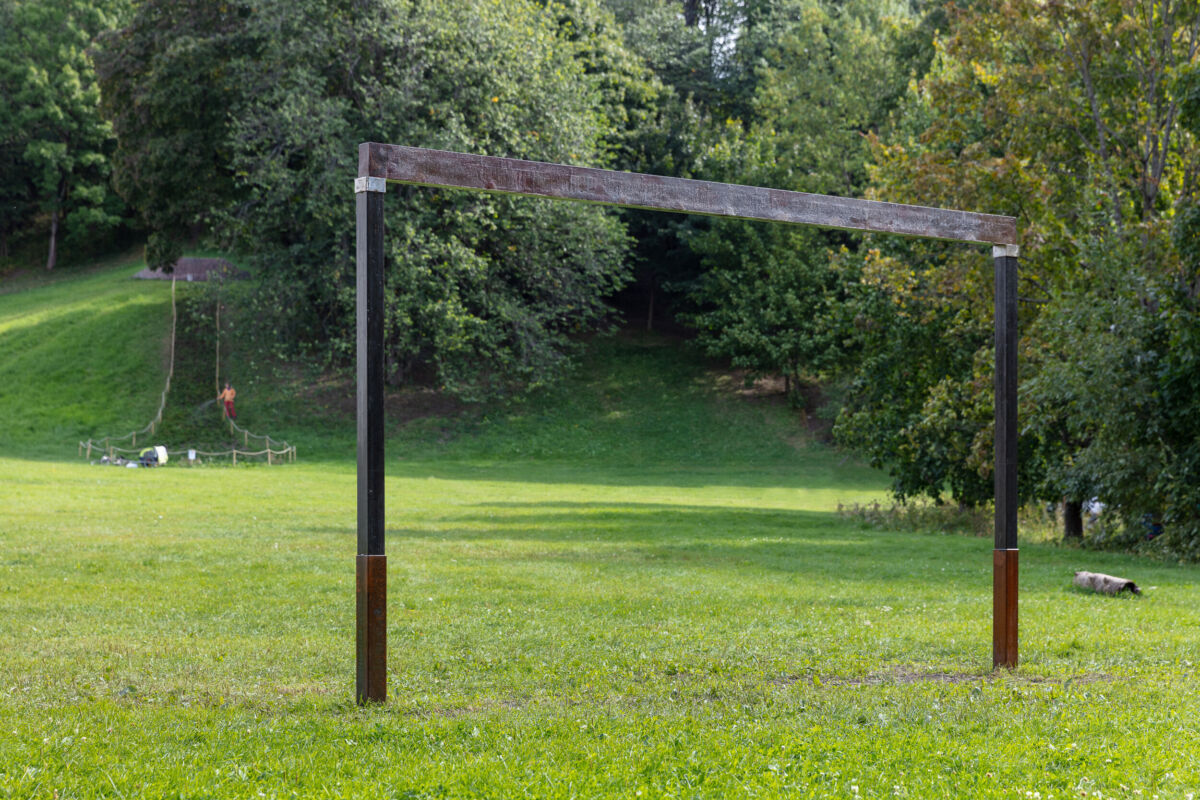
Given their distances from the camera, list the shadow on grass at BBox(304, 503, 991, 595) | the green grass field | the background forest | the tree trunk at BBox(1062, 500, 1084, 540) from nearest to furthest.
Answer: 1. the green grass field
2. the shadow on grass at BBox(304, 503, 991, 595)
3. the background forest
4. the tree trunk at BBox(1062, 500, 1084, 540)

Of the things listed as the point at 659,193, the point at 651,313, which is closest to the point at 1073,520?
the point at 659,193

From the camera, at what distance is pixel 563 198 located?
264 inches

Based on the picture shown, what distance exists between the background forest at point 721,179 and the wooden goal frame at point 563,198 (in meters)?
8.97

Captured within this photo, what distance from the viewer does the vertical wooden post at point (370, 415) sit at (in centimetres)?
624

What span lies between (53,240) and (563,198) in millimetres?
56243

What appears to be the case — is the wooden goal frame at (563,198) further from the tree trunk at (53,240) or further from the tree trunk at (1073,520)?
the tree trunk at (53,240)

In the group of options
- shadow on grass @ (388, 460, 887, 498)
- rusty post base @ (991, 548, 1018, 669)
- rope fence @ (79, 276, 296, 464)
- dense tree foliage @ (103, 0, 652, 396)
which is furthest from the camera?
dense tree foliage @ (103, 0, 652, 396)

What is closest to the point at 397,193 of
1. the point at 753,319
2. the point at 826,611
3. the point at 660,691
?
the point at 753,319

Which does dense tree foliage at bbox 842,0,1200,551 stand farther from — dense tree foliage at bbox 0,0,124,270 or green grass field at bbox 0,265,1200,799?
dense tree foliage at bbox 0,0,124,270

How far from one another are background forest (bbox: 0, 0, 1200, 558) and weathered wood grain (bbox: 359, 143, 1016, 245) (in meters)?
9.20

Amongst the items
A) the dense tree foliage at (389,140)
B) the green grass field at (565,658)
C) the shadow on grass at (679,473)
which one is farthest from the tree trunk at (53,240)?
the green grass field at (565,658)

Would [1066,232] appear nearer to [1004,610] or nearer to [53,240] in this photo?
[1004,610]

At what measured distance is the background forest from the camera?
17.6m

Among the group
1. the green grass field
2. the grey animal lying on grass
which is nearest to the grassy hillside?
the green grass field
